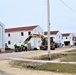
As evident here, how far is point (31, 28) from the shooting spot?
8306 cm

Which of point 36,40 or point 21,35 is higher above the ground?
point 21,35

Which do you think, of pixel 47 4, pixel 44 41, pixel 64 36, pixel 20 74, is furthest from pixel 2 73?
pixel 64 36

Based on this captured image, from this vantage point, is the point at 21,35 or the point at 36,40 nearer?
the point at 36,40

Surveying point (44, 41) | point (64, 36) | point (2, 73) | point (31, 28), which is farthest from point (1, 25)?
point (64, 36)

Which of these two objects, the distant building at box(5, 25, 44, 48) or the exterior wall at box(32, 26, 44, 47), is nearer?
the exterior wall at box(32, 26, 44, 47)

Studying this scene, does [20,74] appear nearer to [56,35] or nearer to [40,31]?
[40,31]

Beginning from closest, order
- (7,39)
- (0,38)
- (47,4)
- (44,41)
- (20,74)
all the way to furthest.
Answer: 1. (20,74)
2. (47,4)
3. (0,38)
4. (44,41)
5. (7,39)

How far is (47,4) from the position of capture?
94.1 feet

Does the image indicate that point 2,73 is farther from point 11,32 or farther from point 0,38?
point 11,32

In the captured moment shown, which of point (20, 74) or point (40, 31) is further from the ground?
point (40, 31)

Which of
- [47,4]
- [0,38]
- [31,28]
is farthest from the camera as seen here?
[31,28]

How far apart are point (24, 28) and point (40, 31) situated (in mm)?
5356

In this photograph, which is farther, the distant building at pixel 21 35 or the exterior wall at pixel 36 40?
the distant building at pixel 21 35

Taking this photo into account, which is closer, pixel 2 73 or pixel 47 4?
pixel 2 73
